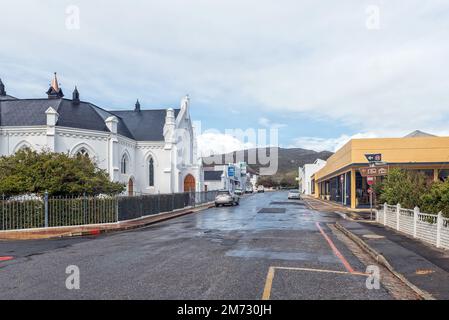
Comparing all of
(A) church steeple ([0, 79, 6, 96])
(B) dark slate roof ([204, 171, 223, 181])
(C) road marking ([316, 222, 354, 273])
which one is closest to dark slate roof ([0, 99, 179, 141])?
(A) church steeple ([0, 79, 6, 96])

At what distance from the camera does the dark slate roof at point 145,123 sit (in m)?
48.2

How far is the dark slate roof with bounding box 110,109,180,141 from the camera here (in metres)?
48.2

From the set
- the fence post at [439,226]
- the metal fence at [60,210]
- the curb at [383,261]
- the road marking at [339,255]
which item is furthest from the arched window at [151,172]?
the fence post at [439,226]

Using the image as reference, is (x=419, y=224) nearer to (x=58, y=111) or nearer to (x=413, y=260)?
(x=413, y=260)

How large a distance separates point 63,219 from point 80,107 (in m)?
25.3

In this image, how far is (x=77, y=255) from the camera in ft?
35.1

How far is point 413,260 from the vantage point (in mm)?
9273

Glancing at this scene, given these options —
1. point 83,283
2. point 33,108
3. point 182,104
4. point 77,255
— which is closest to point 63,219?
point 77,255

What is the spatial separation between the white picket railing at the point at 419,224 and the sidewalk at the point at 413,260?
358mm

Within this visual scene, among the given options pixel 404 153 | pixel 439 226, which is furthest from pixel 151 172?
pixel 439 226

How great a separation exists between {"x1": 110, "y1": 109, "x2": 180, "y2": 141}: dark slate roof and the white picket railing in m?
34.0

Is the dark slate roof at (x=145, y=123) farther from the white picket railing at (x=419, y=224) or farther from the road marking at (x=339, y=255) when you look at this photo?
the road marking at (x=339, y=255)

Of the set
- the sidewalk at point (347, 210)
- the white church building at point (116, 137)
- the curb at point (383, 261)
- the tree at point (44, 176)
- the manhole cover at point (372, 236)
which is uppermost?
the white church building at point (116, 137)

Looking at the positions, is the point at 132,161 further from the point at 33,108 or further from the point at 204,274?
the point at 204,274
